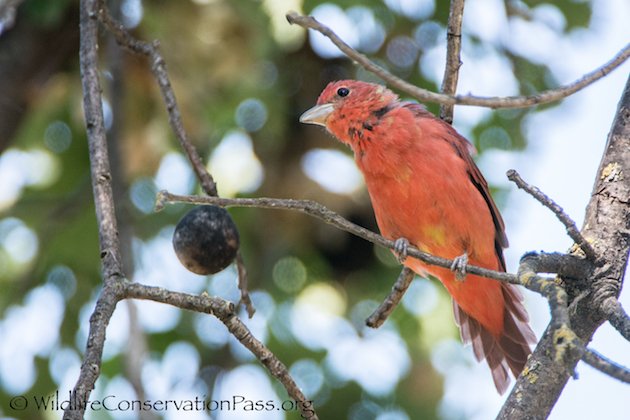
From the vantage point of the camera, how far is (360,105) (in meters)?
4.99

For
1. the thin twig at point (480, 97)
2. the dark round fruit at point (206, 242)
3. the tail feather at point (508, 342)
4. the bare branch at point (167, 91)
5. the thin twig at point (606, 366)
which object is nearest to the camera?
the thin twig at point (606, 366)

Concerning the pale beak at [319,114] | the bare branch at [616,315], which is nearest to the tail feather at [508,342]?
the pale beak at [319,114]

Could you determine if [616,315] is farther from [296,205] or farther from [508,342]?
[508,342]

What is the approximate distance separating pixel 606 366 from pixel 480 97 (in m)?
0.78

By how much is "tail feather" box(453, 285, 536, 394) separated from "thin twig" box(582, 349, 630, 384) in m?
2.93

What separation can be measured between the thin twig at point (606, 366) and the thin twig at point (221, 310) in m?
0.88

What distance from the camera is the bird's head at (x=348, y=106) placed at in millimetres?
4934

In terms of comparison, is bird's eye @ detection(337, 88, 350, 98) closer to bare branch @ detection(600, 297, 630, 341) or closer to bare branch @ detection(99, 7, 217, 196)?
bare branch @ detection(99, 7, 217, 196)

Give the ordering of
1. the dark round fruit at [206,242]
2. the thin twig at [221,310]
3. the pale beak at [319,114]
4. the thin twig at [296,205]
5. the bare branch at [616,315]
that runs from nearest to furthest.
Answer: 1. the bare branch at [616,315]
2. the thin twig at [221,310]
3. the thin twig at [296,205]
4. the dark round fruit at [206,242]
5. the pale beak at [319,114]

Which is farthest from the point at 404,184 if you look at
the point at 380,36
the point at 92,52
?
the point at 92,52

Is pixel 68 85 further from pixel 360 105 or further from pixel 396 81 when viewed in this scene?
pixel 396 81

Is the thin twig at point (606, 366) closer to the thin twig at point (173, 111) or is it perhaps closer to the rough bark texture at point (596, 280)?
the rough bark texture at point (596, 280)

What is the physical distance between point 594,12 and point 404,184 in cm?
219

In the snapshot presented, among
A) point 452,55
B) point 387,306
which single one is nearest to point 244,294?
point 387,306
